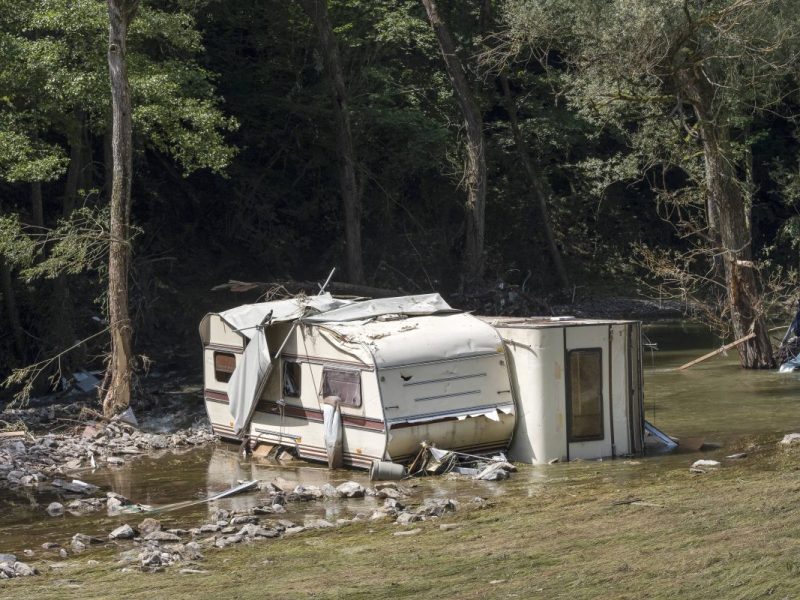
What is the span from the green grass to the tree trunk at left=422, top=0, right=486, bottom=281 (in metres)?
22.8

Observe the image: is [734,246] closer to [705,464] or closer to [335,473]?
[705,464]

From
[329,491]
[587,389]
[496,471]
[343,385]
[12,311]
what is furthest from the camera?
[12,311]

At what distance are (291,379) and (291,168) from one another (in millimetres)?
20837

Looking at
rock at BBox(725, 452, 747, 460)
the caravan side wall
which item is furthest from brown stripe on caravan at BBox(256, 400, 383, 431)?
rock at BBox(725, 452, 747, 460)

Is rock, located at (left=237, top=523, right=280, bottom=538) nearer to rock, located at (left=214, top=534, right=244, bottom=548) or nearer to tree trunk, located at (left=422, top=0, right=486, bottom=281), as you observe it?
rock, located at (left=214, top=534, right=244, bottom=548)

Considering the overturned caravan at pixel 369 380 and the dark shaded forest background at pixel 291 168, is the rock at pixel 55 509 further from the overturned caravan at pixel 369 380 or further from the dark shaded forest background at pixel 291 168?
the dark shaded forest background at pixel 291 168

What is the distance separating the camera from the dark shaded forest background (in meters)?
Answer: 22.8

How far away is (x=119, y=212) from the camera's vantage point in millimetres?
21375

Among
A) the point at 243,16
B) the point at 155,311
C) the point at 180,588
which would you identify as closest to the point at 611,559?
the point at 180,588

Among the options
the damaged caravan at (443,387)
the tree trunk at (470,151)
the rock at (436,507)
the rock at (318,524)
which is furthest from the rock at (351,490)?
the tree trunk at (470,151)

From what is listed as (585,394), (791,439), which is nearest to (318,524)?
(585,394)

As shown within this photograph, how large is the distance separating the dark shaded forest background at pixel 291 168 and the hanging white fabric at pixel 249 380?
214 inches

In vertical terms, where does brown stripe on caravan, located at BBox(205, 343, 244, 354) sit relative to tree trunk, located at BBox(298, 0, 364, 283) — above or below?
below

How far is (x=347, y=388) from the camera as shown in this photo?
15.6 metres
